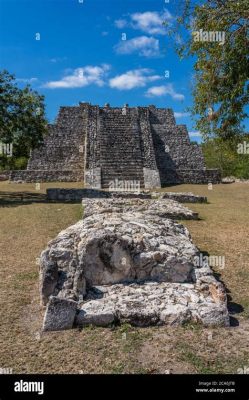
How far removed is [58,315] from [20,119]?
705 inches

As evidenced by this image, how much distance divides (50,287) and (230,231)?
27.3ft

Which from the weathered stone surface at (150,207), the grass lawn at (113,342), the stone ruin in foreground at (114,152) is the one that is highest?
the stone ruin in foreground at (114,152)

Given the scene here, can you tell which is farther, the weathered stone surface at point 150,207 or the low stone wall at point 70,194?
the low stone wall at point 70,194

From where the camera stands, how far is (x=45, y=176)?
34156 mm

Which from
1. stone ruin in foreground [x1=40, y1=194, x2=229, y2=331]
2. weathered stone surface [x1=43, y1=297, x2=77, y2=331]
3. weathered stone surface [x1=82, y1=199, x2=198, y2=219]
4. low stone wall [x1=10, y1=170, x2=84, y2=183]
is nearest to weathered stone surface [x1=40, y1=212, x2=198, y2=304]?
stone ruin in foreground [x1=40, y1=194, x2=229, y2=331]

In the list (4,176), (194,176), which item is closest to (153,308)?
(194,176)

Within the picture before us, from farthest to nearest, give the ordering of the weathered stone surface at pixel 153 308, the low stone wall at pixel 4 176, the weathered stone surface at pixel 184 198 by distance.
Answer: the low stone wall at pixel 4 176 < the weathered stone surface at pixel 184 198 < the weathered stone surface at pixel 153 308

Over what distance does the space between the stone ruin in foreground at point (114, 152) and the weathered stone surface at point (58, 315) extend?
2340cm

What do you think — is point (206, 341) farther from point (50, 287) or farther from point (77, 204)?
point (77, 204)

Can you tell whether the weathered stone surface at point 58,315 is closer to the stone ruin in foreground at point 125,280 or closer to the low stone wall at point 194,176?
the stone ruin in foreground at point 125,280

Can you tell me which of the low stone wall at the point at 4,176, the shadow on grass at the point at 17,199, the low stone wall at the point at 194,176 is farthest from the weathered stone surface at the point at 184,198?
the low stone wall at the point at 4,176

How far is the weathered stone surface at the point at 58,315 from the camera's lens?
5.78 meters

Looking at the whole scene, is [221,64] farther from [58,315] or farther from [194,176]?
[194,176]
